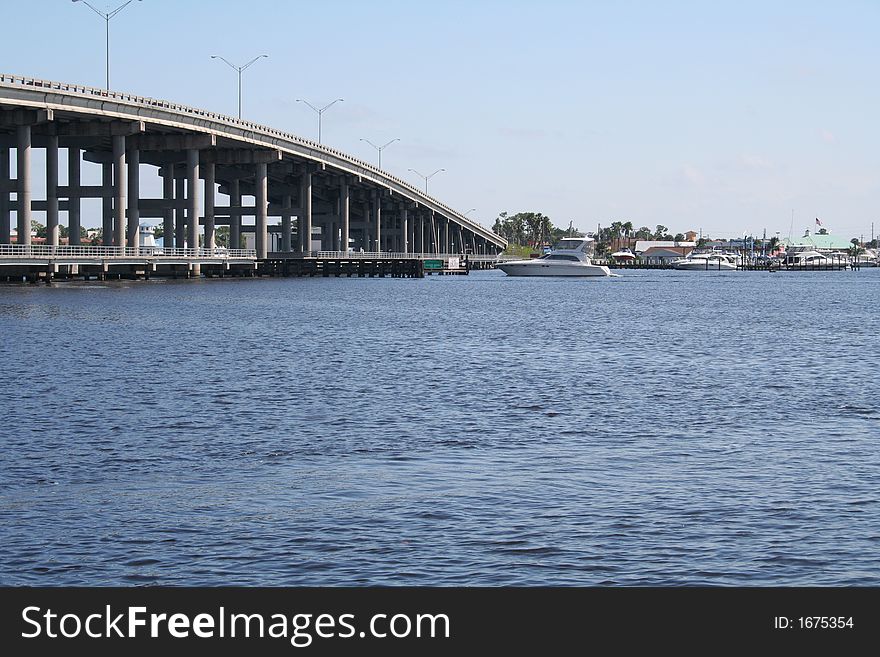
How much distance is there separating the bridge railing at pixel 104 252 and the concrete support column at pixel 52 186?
80.4 inches

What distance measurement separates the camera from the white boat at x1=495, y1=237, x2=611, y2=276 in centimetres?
18450

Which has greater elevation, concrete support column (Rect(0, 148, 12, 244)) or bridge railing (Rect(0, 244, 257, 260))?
concrete support column (Rect(0, 148, 12, 244))

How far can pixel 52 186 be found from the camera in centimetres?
11250

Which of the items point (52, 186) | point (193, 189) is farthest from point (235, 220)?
point (52, 186)

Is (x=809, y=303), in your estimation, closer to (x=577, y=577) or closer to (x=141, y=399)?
(x=141, y=399)

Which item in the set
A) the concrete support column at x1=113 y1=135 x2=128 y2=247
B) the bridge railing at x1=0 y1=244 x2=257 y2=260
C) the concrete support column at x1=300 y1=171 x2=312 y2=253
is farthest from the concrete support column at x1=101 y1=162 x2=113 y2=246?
the concrete support column at x1=300 y1=171 x2=312 y2=253

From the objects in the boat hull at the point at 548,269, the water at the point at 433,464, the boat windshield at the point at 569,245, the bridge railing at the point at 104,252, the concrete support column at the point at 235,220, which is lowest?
the water at the point at 433,464

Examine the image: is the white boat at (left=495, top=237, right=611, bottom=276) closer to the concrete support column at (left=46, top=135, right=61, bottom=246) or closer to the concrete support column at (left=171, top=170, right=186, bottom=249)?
the concrete support column at (left=171, top=170, right=186, bottom=249)

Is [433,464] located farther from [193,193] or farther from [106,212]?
[106,212]

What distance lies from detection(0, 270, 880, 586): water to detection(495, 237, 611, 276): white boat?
13352 cm

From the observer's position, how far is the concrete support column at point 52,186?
109750 mm

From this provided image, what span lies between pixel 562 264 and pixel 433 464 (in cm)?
16197

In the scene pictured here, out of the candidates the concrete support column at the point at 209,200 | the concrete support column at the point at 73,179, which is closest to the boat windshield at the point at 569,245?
the concrete support column at the point at 209,200

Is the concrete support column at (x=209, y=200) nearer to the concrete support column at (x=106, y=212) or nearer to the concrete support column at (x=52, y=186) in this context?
the concrete support column at (x=106, y=212)
